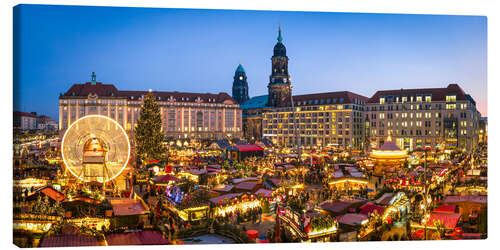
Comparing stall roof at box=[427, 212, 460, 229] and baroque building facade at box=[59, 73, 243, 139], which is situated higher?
baroque building facade at box=[59, 73, 243, 139]

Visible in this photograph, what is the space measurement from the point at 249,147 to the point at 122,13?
73.7 ft

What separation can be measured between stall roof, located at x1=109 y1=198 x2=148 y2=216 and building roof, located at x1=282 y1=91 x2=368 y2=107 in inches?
1911

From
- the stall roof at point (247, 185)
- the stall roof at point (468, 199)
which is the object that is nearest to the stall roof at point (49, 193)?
the stall roof at point (247, 185)

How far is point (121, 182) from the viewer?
72.6 ft

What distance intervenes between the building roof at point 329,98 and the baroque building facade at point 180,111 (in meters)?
15.6

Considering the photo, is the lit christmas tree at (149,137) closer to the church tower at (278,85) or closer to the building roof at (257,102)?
the church tower at (278,85)

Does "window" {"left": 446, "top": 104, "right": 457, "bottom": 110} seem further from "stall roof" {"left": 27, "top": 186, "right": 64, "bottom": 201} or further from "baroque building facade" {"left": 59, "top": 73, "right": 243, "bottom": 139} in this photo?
"stall roof" {"left": 27, "top": 186, "right": 64, "bottom": 201}

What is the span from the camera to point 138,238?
11781mm

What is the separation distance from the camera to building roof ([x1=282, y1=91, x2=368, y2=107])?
5866 cm

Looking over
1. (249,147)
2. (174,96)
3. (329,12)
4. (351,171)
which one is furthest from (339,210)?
(174,96)

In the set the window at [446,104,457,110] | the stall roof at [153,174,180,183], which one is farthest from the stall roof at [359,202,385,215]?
the window at [446,104,457,110]

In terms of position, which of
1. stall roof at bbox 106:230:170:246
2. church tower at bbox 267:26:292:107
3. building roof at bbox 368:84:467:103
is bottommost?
stall roof at bbox 106:230:170:246

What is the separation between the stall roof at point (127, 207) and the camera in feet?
44.5

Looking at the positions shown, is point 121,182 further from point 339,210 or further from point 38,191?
point 339,210
